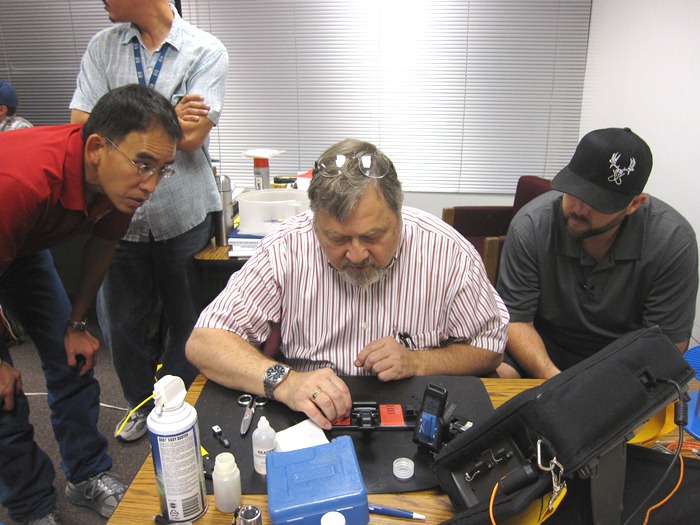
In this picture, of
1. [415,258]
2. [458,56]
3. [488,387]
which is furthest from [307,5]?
[488,387]

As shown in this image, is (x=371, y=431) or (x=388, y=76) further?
(x=388, y=76)

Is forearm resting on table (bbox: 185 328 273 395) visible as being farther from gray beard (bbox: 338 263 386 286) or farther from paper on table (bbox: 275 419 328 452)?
gray beard (bbox: 338 263 386 286)

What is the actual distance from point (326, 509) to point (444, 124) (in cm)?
327

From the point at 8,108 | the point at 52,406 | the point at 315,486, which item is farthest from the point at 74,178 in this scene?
the point at 8,108

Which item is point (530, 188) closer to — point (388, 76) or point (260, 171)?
point (388, 76)

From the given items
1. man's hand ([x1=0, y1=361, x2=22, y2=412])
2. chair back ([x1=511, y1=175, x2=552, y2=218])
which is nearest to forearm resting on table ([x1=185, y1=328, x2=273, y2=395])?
man's hand ([x1=0, y1=361, x2=22, y2=412])

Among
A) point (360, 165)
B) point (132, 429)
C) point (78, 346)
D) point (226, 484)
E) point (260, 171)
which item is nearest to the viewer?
point (226, 484)

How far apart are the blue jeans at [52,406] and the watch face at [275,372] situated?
1.01 meters

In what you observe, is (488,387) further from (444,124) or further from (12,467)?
(444,124)

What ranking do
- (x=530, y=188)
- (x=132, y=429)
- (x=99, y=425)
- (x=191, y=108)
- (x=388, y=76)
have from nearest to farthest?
(x=191, y=108) → (x=132, y=429) → (x=99, y=425) → (x=530, y=188) → (x=388, y=76)

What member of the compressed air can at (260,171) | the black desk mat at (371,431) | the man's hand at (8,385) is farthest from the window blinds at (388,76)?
the black desk mat at (371,431)

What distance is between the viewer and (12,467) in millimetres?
1658

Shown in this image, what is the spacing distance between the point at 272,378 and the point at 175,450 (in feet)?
1.24

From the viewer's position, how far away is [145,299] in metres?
2.27
